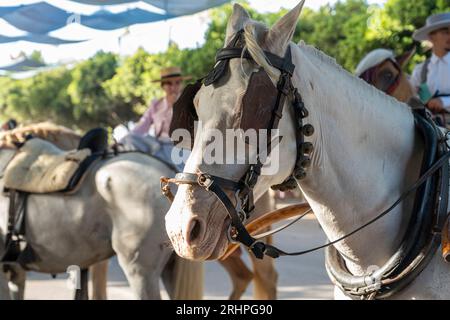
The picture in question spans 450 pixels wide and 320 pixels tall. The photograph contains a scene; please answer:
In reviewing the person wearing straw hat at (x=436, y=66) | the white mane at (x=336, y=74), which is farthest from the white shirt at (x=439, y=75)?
the white mane at (x=336, y=74)

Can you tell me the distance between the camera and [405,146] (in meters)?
2.41

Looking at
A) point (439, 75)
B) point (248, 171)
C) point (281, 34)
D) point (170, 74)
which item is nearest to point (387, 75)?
point (439, 75)

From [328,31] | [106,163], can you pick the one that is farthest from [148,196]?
[328,31]

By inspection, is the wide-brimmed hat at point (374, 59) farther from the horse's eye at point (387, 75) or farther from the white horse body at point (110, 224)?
the white horse body at point (110, 224)

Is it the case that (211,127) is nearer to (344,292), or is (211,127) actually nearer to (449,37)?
(344,292)

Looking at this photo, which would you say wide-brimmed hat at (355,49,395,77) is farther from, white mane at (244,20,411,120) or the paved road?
the paved road

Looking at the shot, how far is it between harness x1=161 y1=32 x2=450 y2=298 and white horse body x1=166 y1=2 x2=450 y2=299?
35mm

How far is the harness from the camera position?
2023mm

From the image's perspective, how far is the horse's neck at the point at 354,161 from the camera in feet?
7.34

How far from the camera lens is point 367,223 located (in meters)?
2.29

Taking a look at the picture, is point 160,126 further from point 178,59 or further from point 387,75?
point 178,59

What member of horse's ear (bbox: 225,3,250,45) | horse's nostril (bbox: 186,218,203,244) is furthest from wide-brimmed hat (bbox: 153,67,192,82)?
horse's nostril (bbox: 186,218,203,244)

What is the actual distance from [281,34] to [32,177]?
3536mm

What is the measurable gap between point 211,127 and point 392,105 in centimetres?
82
